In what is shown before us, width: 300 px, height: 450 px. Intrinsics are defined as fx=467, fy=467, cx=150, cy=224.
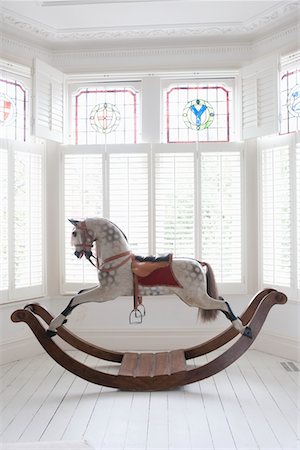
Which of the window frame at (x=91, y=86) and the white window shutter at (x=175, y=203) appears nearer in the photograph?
the white window shutter at (x=175, y=203)

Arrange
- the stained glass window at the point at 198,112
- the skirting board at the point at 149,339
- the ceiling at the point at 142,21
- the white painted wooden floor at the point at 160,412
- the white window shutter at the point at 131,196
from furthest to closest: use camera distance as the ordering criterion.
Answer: the stained glass window at the point at 198,112
the white window shutter at the point at 131,196
the skirting board at the point at 149,339
the ceiling at the point at 142,21
the white painted wooden floor at the point at 160,412

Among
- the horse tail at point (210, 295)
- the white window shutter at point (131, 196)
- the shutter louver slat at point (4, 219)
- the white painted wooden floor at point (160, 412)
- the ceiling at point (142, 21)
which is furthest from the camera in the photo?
the white window shutter at point (131, 196)

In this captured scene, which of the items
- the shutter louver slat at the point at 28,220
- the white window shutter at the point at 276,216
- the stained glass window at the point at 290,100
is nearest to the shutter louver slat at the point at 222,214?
the white window shutter at the point at 276,216

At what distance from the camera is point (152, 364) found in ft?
12.9

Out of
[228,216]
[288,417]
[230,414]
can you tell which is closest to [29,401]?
[230,414]

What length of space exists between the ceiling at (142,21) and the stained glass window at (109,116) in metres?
0.51

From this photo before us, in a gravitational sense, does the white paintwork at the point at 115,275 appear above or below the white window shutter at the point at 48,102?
below

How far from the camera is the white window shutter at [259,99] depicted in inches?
183

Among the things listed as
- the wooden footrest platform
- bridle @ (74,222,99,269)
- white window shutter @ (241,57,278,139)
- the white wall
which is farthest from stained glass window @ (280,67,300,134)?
the wooden footrest platform

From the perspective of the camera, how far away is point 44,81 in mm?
4781

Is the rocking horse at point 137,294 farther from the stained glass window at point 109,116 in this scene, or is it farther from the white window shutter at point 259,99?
the white window shutter at point 259,99

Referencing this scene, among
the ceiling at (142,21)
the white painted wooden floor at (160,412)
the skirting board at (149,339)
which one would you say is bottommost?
the white painted wooden floor at (160,412)

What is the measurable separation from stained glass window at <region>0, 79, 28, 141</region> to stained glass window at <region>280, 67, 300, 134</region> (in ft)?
8.64

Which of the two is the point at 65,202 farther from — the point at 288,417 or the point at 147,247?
the point at 288,417
